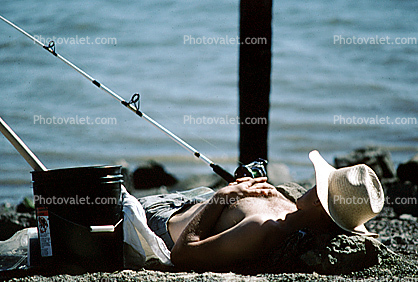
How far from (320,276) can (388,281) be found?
362mm

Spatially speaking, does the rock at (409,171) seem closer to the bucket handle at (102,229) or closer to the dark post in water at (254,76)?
the dark post in water at (254,76)

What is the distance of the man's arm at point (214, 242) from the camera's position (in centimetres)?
270

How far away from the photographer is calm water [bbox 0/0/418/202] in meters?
8.99

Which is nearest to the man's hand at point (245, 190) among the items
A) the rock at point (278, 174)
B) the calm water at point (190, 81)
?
the rock at point (278, 174)

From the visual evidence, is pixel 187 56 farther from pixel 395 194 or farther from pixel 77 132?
pixel 395 194

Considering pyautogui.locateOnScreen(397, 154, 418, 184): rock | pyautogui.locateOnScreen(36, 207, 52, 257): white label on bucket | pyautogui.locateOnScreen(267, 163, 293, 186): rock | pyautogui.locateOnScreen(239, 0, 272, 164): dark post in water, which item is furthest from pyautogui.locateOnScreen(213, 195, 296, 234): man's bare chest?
pyautogui.locateOnScreen(397, 154, 418, 184): rock

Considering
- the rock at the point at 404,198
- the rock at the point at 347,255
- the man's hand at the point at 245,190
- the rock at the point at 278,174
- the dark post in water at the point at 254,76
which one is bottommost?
the rock at the point at 404,198

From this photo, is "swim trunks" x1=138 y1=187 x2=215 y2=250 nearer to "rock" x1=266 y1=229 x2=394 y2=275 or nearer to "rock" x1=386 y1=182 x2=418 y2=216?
"rock" x1=266 y1=229 x2=394 y2=275

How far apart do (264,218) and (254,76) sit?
2.13 meters

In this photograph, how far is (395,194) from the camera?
579 centimetres

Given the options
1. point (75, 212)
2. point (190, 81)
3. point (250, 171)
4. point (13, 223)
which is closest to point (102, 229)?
point (75, 212)

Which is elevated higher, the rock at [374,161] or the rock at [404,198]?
the rock at [374,161]

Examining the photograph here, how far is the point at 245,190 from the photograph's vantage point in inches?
118

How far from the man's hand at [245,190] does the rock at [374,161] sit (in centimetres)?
406
